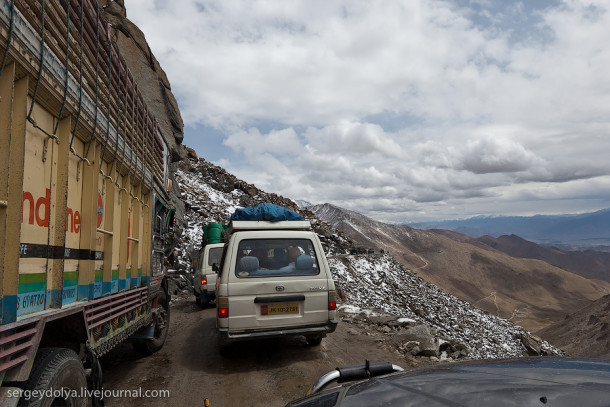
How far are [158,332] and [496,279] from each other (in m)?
103

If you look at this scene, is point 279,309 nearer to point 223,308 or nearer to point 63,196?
point 223,308

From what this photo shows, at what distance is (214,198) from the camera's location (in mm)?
32031

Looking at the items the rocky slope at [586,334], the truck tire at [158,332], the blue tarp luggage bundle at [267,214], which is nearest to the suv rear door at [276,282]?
the blue tarp luggage bundle at [267,214]

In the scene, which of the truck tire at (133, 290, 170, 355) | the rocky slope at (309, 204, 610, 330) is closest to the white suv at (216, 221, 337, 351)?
the truck tire at (133, 290, 170, 355)

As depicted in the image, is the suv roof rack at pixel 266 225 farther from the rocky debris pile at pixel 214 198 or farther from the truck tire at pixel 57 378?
the rocky debris pile at pixel 214 198

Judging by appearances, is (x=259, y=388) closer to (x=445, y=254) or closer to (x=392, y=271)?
(x=392, y=271)

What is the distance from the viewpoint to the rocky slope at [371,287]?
711 inches

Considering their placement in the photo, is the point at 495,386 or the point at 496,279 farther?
the point at 496,279

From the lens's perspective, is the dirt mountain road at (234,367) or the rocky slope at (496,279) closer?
the dirt mountain road at (234,367)

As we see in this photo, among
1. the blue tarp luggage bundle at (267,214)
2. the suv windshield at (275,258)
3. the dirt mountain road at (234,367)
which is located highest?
the blue tarp luggage bundle at (267,214)

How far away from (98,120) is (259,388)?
3.81 meters

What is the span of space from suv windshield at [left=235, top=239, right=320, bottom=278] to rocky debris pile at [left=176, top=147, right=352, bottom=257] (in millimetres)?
17910

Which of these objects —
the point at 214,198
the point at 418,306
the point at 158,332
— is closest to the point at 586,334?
the point at 418,306

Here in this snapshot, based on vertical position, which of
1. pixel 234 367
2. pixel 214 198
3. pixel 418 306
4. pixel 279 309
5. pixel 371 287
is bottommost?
pixel 418 306
